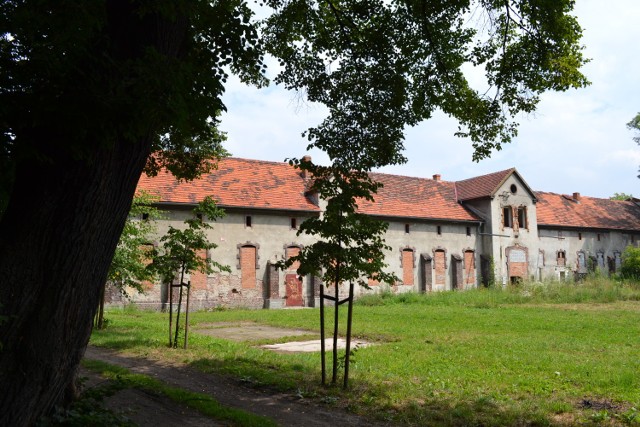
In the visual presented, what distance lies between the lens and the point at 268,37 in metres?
10.9

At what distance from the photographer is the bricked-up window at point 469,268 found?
120ft

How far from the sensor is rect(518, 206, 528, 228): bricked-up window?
3916 centimetres

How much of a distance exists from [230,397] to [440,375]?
3657 mm

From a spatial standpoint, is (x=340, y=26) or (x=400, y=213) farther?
(x=400, y=213)

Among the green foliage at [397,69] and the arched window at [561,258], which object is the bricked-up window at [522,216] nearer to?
the arched window at [561,258]

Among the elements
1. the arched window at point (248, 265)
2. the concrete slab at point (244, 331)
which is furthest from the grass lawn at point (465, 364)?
the arched window at point (248, 265)

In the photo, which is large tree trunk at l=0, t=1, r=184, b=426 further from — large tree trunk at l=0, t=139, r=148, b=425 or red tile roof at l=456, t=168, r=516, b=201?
red tile roof at l=456, t=168, r=516, b=201

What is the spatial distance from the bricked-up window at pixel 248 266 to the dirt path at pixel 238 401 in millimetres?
18231

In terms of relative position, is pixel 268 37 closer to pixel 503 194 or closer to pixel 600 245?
pixel 503 194

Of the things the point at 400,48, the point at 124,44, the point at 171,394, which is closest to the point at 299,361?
the point at 171,394

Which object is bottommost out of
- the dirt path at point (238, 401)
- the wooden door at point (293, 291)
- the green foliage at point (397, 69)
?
the dirt path at point (238, 401)

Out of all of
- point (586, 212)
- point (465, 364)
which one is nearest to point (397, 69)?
point (465, 364)

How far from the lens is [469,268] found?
36844 mm

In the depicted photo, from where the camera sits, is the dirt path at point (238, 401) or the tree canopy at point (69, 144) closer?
the tree canopy at point (69, 144)
